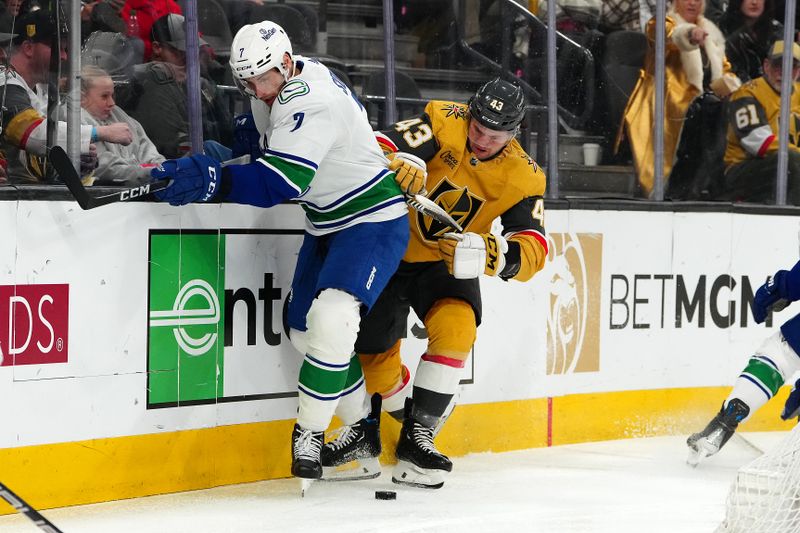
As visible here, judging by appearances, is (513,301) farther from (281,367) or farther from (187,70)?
(187,70)

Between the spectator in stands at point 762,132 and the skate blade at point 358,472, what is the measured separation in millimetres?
2334

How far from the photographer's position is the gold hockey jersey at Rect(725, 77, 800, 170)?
5.19m

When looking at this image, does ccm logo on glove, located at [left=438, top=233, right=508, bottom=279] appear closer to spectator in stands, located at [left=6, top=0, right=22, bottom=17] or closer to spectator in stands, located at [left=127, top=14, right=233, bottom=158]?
spectator in stands, located at [left=127, top=14, right=233, bottom=158]

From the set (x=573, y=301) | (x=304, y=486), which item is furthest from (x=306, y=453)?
(x=573, y=301)

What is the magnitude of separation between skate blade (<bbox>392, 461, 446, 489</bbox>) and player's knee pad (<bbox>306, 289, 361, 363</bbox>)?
0.51 metres

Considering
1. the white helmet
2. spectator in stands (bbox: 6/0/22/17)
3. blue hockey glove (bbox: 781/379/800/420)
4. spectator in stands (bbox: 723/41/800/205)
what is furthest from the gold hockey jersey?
spectator in stands (bbox: 6/0/22/17)

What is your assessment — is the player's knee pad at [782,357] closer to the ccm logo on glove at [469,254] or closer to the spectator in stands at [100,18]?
the ccm logo on glove at [469,254]

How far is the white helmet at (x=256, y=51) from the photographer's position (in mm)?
3215

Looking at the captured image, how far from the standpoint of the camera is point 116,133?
3.45 meters

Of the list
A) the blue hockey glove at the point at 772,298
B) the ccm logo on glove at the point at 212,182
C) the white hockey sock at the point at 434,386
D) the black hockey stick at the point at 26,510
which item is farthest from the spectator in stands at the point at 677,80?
the black hockey stick at the point at 26,510

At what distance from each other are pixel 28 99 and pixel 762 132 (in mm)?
3271

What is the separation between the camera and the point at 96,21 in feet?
11.1

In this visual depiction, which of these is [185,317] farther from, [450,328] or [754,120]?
[754,120]

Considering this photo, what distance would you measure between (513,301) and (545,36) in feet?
3.41
